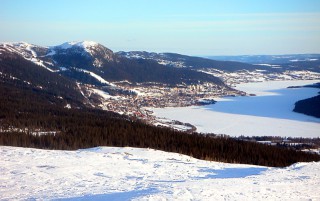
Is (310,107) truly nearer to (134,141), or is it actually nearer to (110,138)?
(134,141)

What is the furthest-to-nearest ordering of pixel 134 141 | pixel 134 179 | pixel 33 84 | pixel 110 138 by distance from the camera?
pixel 33 84, pixel 110 138, pixel 134 141, pixel 134 179

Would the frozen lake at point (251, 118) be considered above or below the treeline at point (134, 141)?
below

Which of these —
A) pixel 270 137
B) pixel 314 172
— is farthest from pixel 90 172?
pixel 270 137

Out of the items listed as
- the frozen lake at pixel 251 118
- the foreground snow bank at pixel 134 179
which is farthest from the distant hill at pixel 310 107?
the foreground snow bank at pixel 134 179

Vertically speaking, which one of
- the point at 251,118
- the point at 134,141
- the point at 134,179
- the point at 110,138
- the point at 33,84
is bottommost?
the point at 251,118

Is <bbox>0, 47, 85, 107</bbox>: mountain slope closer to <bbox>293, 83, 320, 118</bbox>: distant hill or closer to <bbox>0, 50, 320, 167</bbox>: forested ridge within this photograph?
<bbox>0, 50, 320, 167</bbox>: forested ridge

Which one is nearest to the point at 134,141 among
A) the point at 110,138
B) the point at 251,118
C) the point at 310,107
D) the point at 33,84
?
the point at 110,138

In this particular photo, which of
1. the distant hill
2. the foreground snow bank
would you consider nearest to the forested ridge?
the foreground snow bank

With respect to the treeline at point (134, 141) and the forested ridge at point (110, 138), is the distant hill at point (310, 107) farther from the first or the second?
the treeline at point (134, 141)
